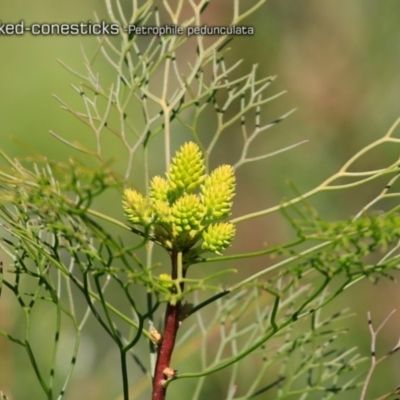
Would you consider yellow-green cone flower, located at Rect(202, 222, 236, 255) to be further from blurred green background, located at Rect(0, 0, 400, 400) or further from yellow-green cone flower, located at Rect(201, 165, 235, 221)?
blurred green background, located at Rect(0, 0, 400, 400)

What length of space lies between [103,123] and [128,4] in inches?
38.1

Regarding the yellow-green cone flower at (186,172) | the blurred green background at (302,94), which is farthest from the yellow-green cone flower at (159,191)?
the blurred green background at (302,94)

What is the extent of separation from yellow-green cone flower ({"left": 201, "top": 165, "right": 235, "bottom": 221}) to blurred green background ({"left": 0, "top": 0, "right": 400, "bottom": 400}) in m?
0.83

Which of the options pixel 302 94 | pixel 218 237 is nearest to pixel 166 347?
pixel 218 237

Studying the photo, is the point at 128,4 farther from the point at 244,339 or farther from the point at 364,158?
the point at 244,339

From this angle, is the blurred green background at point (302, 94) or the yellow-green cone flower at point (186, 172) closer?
the yellow-green cone flower at point (186, 172)

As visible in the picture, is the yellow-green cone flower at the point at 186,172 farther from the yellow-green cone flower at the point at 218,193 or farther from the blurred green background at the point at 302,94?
the blurred green background at the point at 302,94

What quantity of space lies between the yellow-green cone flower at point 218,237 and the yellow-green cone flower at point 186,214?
1 cm

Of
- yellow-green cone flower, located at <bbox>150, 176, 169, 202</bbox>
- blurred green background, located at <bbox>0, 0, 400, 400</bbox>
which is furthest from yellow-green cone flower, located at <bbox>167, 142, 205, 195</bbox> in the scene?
blurred green background, located at <bbox>0, 0, 400, 400</bbox>

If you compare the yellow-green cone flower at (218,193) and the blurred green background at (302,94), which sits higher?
the blurred green background at (302,94)

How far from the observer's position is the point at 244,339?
3.86ft

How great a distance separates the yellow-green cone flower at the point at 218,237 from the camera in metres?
0.45

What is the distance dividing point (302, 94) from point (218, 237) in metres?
1.01

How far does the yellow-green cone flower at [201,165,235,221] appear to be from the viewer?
0.46 m
